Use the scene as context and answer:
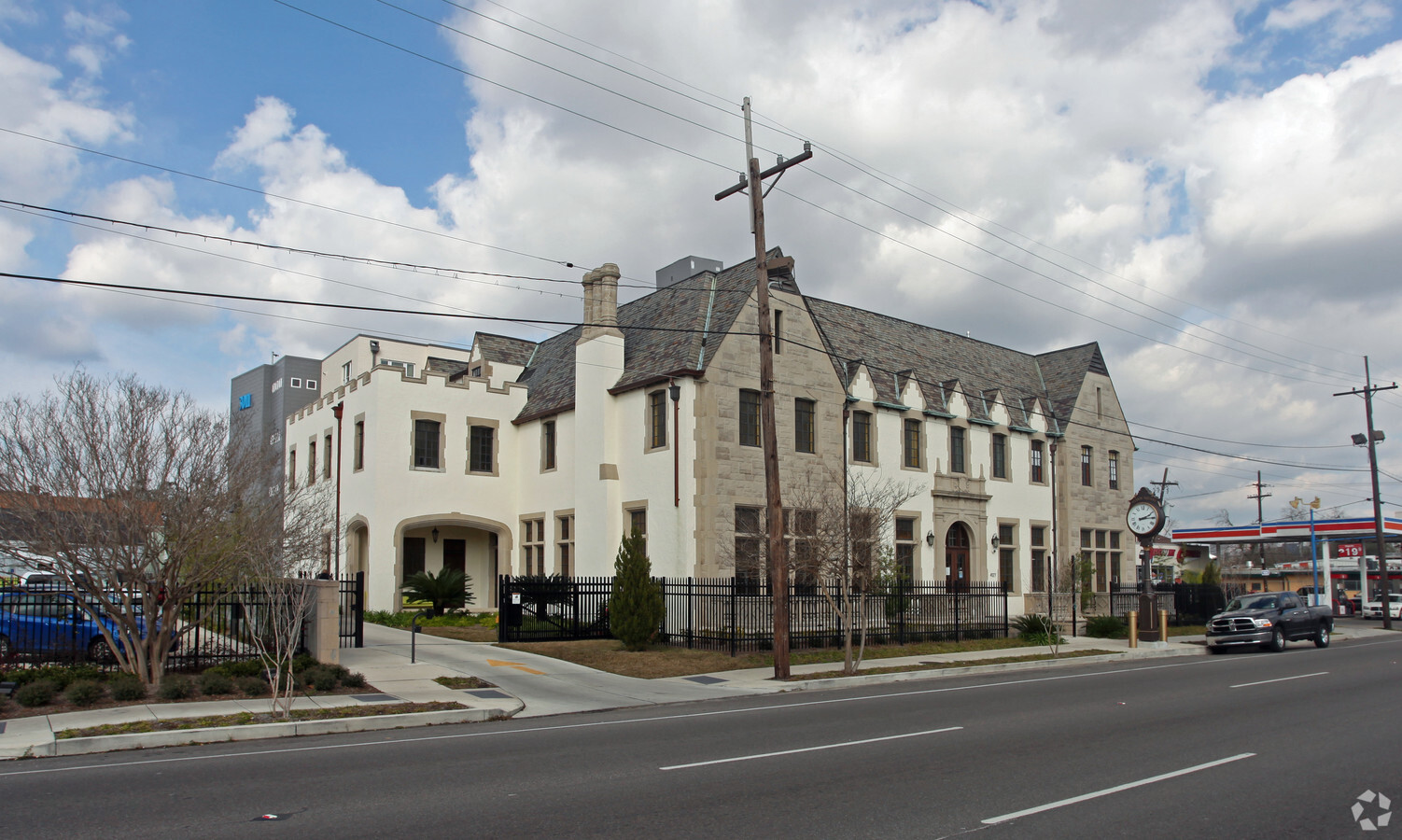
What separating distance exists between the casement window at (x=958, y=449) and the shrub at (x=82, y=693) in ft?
91.3

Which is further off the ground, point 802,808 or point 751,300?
point 751,300

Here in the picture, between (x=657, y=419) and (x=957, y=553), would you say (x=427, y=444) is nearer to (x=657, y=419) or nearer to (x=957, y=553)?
(x=657, y=419)

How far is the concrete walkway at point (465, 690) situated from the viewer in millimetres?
11836

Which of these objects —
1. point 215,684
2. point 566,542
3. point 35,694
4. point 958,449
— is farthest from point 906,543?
point 35,694

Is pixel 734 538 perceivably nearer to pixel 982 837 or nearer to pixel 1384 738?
pixel 1384 738

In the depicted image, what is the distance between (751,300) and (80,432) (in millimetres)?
17981

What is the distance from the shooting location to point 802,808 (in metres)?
7.62

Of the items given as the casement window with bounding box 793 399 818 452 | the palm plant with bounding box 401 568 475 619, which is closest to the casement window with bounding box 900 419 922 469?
the casement window with bounding box 793 399 818 452

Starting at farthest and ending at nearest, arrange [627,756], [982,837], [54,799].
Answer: [627,756]
[54,799]
[982,837]

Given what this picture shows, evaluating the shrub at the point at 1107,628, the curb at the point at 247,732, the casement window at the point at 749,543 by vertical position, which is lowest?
the shrub at the point at 1107,628

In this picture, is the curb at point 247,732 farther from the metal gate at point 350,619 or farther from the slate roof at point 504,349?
the slate roof at point 504,349

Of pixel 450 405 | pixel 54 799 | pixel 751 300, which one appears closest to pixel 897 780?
pixel 54 799

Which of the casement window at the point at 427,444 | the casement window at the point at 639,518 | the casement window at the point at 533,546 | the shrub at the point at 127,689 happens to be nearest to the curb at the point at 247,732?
the shrub at the point at 127,689

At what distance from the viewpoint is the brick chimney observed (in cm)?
3025
